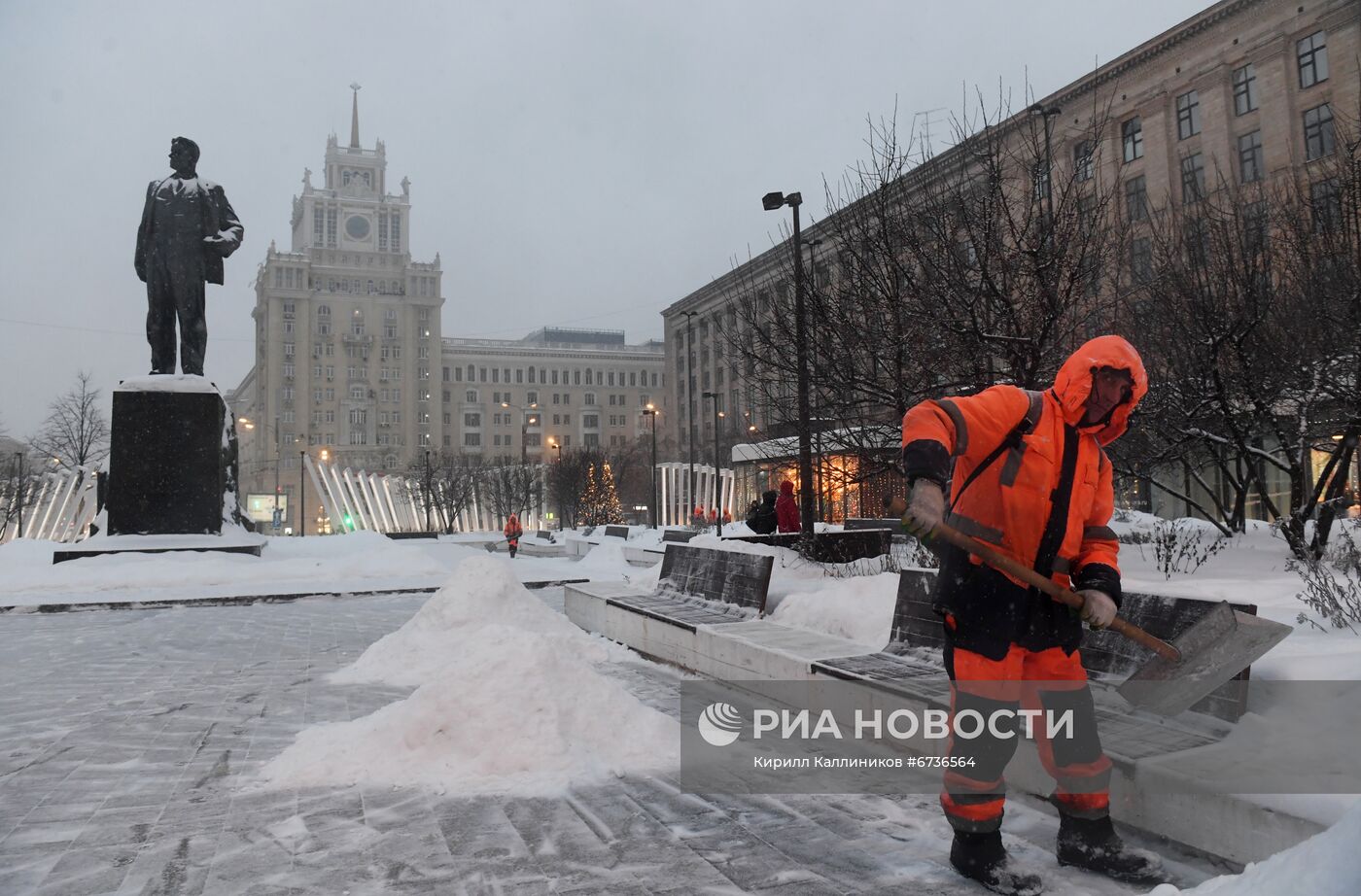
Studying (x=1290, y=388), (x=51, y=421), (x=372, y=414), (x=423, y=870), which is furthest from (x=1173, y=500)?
(x=372, y=414)

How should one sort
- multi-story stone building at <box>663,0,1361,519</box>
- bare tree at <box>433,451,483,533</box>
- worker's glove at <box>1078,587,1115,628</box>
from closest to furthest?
worker's glove at <box>1078,587,1115,628</box> < multi-story stone building at <box>663,0,1361,519</box> < bare tree at <box>433,451,483,533</box>

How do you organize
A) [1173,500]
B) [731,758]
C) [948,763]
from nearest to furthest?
[948,763]
[731,758]
[1173,500]

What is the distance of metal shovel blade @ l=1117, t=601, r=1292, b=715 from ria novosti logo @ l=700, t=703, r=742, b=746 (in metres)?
2.28

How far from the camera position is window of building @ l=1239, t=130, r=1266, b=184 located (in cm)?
3569

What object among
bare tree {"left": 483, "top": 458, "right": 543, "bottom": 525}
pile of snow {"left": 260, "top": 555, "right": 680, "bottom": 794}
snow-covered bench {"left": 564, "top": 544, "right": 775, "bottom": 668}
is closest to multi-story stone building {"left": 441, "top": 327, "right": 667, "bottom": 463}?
bare tree {"left": 483, "top": 458, "right": 543, "bottom": 525}

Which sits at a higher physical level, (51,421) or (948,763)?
Result: (51,421)

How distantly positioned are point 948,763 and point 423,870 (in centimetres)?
206

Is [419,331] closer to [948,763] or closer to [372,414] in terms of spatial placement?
[372,414]

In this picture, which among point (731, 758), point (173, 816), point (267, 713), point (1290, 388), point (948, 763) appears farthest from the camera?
point (1290, 388)

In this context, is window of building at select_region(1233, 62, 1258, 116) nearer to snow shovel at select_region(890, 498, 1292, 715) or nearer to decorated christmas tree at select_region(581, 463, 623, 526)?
decorated christmas tree at select_region(581, 463, 623, 526)

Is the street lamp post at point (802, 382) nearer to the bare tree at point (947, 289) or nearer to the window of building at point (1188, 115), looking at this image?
the bare tree at point (947, 289)

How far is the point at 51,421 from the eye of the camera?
44.6 meters

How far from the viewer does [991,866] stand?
3209mm

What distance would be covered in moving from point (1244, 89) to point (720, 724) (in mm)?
42354
